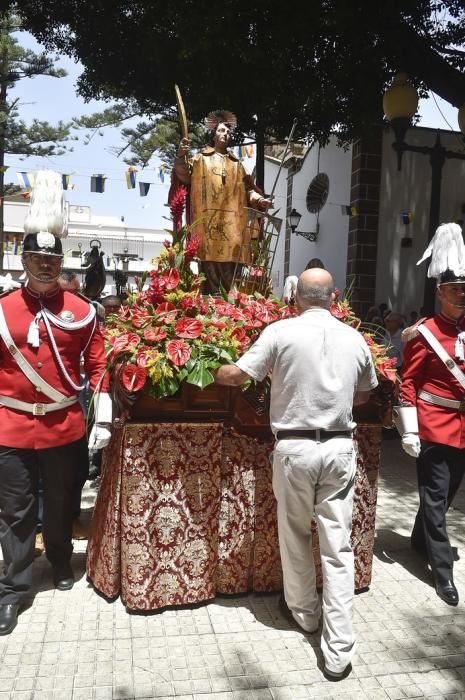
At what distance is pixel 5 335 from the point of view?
10.6ft

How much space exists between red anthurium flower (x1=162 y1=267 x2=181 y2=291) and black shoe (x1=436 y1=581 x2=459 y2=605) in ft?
7.99

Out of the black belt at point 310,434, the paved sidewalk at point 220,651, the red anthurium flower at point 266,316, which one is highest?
the red anthurium flower at point 266,316

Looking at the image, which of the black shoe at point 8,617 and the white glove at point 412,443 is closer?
the black shoe at point 8,617

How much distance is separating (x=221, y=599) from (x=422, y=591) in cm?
127

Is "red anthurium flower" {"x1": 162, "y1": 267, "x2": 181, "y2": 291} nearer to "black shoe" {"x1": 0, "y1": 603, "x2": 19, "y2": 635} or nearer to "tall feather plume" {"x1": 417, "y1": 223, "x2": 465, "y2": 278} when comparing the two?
"tall feather plume" {"x1": 417, "y1": 223, "x2": 465, "y2": 278}

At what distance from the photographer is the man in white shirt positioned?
284 centimetres

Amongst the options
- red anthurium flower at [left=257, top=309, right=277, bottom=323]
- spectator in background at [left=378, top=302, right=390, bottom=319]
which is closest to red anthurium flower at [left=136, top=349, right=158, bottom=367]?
red anthurium flower at [left=257, top=309, right=277, bottom=323]

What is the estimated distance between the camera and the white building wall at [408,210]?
12641mm

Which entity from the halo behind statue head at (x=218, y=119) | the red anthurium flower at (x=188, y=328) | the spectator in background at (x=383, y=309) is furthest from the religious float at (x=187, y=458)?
the spectator in background at (x=383, y=309)

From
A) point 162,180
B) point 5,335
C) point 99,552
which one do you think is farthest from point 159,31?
point 162,180

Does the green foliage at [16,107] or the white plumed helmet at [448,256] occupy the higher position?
the green foliage at [16,107]

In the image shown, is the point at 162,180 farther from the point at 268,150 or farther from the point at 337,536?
the point at 337,536

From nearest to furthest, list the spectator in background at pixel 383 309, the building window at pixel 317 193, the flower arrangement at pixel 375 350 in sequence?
the flower arrangement at pixel 375 350
the spectator in background at pixel 383 309
the building window at pixel 317 193

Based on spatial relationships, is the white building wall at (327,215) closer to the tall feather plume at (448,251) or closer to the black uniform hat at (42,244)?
the tall feather plume at (448,251)
